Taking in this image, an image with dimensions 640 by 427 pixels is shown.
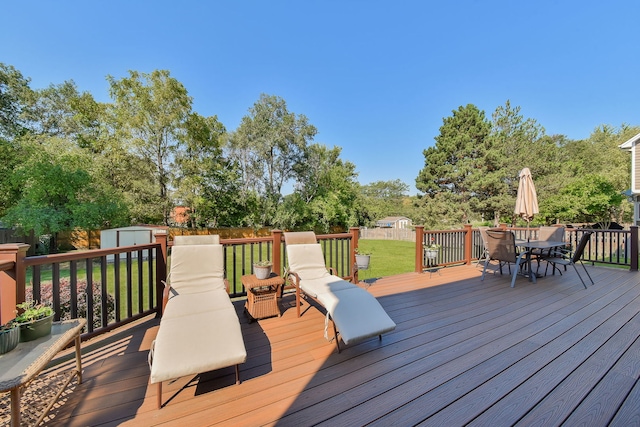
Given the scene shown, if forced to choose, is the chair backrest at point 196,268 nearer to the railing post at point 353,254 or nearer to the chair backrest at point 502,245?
the railing post at point 353,254

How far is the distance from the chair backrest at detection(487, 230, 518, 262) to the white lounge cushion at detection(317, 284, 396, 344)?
11.1ft

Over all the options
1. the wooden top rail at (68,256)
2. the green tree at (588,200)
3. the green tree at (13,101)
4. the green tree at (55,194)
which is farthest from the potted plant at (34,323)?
the green tree at (588,200)

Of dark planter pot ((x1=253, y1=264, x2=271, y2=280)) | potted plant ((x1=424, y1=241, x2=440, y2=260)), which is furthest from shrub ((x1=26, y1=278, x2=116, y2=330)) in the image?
potted plant ((x1=424, y1=241, x2=440, y2=260))

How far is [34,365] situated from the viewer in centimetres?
141

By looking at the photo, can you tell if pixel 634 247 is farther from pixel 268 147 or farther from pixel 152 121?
pixel 152 121

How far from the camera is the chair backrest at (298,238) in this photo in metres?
3.87

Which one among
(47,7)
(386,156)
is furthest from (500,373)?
(386,156)

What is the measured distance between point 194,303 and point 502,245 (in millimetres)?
5226

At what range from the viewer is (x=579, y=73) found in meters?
10.3

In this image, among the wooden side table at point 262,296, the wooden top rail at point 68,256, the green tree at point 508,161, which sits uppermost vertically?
the green tree at point 508,161

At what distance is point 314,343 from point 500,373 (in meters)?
1.61

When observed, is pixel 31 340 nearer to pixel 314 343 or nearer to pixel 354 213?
pixel 314 343

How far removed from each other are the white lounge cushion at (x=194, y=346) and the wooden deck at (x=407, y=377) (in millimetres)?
254

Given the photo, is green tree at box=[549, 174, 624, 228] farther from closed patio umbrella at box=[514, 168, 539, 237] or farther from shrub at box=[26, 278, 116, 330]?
shrub at box=[26, 278, 116, 330]
